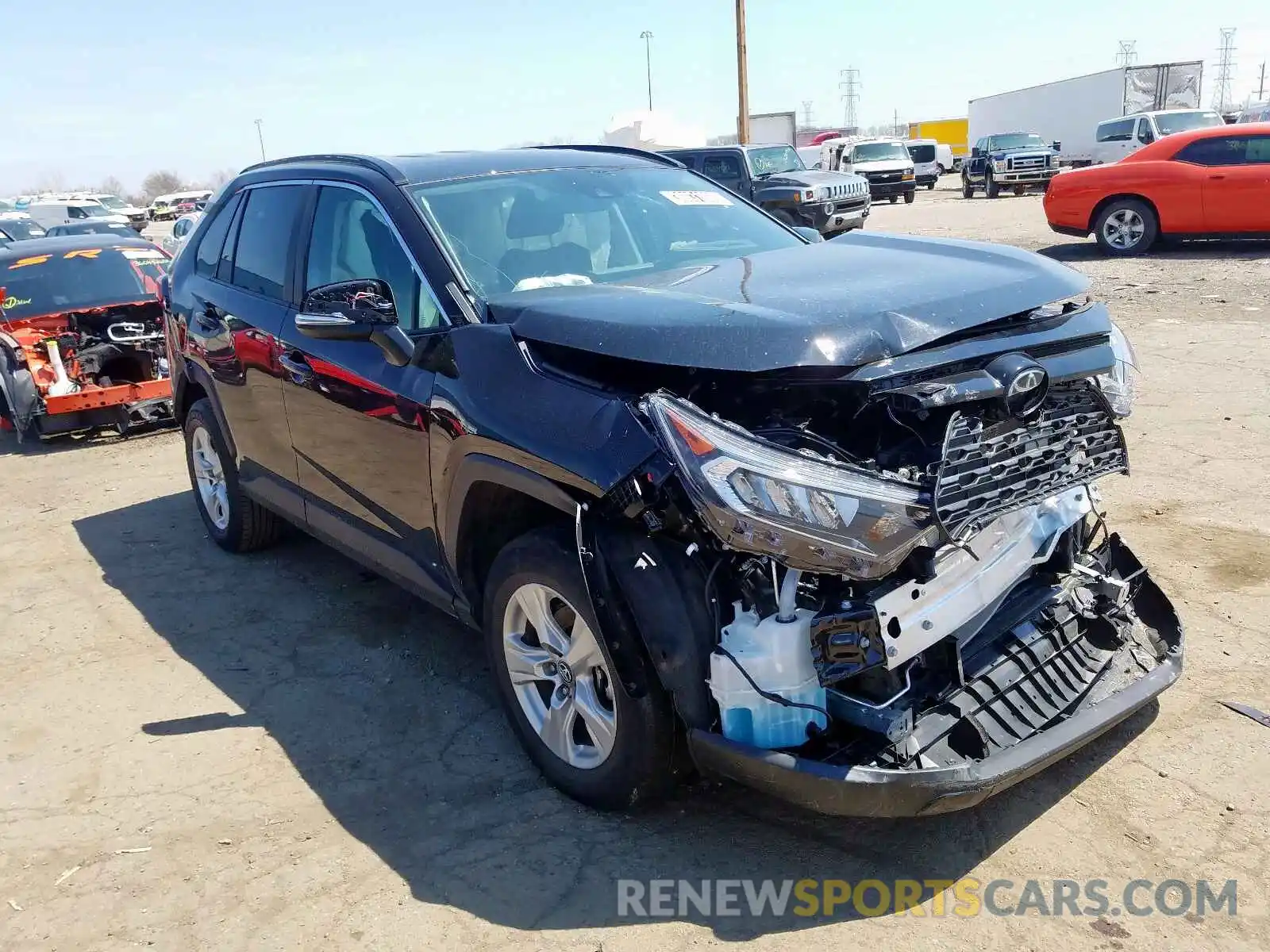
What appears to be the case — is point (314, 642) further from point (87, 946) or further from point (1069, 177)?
point (1069, 177)

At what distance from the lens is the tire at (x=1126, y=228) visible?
13.9 meters

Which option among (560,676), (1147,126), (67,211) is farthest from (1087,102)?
(560,676)

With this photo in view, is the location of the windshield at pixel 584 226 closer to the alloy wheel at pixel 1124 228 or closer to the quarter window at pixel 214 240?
the quarter window at pixel 214 240

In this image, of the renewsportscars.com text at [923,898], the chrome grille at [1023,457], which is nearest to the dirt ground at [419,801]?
the renewsportscars.com text at [923,898]

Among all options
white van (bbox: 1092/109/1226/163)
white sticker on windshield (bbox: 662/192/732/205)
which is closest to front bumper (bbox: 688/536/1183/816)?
white sticker on windshield (bbox: 662/192/732/205)

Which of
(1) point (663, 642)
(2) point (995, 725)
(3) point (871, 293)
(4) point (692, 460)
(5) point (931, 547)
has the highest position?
(3) point (871, 293)

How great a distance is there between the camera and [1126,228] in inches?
553

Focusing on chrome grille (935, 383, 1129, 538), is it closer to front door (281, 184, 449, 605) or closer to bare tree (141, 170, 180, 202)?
front door (281, 184, 449, 605)

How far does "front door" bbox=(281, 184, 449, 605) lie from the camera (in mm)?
3588

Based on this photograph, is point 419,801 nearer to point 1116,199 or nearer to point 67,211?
point 1116,199

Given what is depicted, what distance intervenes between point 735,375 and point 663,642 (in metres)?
0.73

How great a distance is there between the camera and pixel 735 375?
2.83m

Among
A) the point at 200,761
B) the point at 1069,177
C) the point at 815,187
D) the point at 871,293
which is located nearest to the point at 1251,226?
the point at 1069,177

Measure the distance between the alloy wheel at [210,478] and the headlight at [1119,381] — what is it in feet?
14.2
